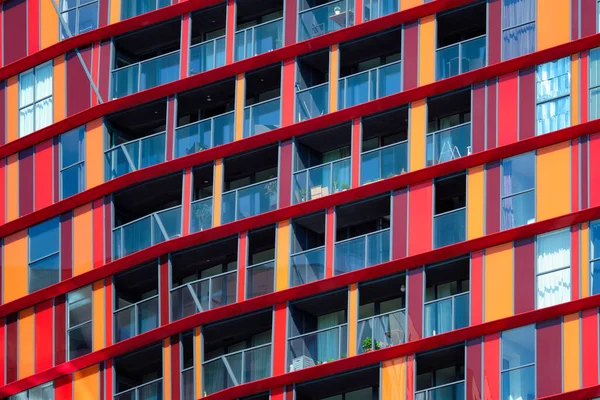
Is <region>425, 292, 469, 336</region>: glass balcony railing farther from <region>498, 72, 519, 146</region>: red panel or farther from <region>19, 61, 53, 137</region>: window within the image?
<region>19, 61, 53, 137</region>: window

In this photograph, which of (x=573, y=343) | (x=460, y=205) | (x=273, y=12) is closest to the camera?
(x=573, y=343)

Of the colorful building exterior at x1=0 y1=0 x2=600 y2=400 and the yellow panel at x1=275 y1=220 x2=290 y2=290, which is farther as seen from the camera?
the yellow panel at x1=275 y1=220 x2=290 y2=290

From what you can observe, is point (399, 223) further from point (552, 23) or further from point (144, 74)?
point (144, 74)

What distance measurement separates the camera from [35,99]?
83688 mm

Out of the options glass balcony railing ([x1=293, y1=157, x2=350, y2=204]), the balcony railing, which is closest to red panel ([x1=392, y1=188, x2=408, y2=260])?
the balcony railing

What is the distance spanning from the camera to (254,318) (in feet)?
253

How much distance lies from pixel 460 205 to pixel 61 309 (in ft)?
47.9

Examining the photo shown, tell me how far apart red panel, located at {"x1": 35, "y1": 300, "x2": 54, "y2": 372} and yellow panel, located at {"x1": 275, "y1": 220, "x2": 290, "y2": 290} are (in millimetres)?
8931

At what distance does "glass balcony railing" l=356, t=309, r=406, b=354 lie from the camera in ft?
244

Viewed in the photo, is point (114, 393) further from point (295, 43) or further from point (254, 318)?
point (295, 43)

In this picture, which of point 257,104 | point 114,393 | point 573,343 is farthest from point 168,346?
point 573,343

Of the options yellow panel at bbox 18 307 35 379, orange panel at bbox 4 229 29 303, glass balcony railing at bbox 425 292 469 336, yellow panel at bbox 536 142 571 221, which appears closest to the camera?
yellow panel at bbox 536 142 571 221

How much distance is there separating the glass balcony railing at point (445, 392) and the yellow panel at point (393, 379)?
617 mm

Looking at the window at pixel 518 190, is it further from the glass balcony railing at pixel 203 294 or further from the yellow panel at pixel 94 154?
the yellow panel at pixel 94 154
